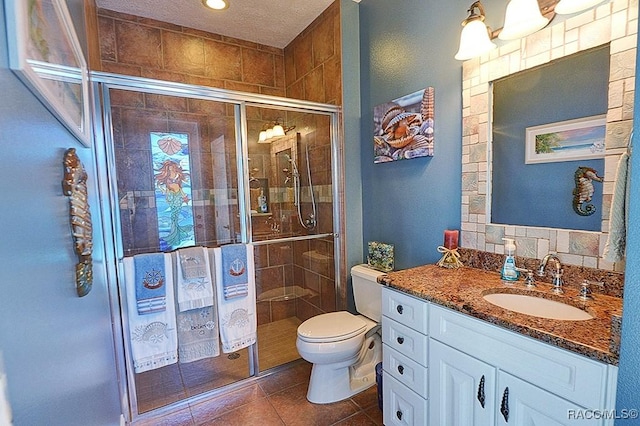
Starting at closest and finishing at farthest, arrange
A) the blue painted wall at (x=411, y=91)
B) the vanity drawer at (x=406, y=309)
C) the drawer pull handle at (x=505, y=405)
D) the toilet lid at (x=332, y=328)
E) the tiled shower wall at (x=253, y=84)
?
the drawer pull handle at (x=505, y=405) → the vanity drawer at (x=406, y=309) → the blue painted wall at (x=411, y=91) → the toilet lid at (x=332, y=328) → the tiled shower wall at (x=253, y=84)

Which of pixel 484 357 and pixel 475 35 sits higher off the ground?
pixel 475 35

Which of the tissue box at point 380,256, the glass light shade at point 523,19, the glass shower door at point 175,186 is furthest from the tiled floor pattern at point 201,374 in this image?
the glass light shade at point 523,19

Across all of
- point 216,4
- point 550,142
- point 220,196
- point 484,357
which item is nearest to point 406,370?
point 484,357

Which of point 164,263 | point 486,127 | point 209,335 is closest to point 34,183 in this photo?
point 164,263

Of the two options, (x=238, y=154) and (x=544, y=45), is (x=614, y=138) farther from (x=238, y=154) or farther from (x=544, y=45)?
(x=238, y=154)

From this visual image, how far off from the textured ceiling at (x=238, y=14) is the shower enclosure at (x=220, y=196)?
781 mm

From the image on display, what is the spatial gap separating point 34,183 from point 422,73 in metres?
1.94

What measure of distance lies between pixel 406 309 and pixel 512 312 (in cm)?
45

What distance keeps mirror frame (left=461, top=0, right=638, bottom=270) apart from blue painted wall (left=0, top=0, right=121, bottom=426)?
5.44 ft

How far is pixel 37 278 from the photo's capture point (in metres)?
0.57

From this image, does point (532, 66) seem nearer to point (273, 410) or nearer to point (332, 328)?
point (332, 328)

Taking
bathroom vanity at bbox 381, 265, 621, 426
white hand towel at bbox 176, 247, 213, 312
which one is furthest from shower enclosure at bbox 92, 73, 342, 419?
bathroom vanity at bbox 381, 265, 621, 426

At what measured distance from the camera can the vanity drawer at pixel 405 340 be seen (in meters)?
1.33

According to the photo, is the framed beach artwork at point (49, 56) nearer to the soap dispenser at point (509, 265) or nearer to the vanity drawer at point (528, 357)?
the vanity drawer at point (528, 357)
